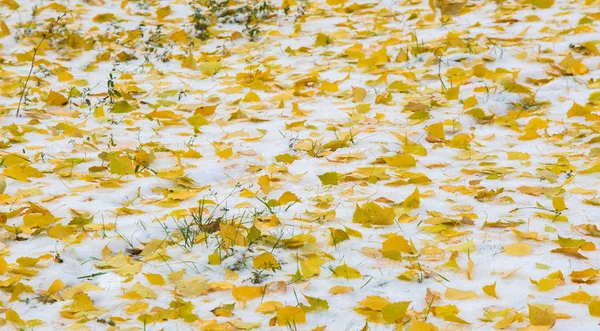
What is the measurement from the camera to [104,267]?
8.57ft

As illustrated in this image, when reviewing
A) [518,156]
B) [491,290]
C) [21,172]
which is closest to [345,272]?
[491,290]

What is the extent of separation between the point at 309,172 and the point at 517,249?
1.15 meters

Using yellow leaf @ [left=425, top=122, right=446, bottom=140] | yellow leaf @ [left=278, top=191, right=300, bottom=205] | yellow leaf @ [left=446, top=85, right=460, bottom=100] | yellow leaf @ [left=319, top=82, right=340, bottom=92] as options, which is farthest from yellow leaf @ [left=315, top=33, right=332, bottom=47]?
yellow leaf @ [left=278, top=191, right=300, bottom=205]

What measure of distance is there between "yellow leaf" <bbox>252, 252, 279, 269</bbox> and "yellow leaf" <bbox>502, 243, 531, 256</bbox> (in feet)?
2.71

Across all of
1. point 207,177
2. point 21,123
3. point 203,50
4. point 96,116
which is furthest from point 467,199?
point 203,50

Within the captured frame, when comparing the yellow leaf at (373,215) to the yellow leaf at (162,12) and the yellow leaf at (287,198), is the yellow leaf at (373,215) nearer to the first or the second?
the yellow leaf at (287,198)

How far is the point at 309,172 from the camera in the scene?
346cm

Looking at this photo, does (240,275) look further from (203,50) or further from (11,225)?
(203,50)

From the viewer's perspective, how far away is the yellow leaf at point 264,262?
8.41 feet

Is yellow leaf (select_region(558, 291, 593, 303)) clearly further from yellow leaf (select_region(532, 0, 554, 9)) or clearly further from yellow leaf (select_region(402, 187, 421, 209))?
yellow leaf (select_region(532, 0, 554, 9))

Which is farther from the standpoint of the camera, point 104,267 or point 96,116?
point 96,116

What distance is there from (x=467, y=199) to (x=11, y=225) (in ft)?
6.14

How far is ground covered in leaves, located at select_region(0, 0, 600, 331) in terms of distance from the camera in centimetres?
238

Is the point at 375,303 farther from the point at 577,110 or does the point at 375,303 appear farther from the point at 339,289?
the point at 577,110
